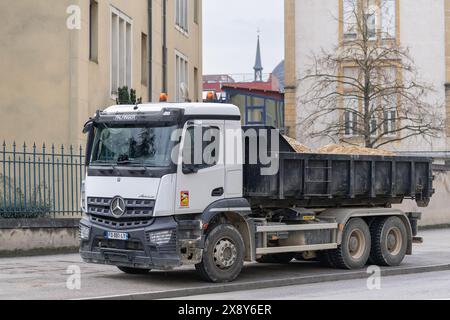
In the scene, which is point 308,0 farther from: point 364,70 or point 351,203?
point 351,203

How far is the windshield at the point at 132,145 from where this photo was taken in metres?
14.6

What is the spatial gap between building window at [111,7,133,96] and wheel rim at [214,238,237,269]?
12.1 meters

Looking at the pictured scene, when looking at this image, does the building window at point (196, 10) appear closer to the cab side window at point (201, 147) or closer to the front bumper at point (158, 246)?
the cab side window at point (201, 147)

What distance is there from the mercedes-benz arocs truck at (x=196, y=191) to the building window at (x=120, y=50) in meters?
11.1

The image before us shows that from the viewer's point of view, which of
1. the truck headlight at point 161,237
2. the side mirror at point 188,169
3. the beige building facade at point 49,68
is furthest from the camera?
the beige building facade at point 49,68

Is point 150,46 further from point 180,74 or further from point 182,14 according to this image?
point 182,14

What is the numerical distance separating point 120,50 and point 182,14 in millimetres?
7891

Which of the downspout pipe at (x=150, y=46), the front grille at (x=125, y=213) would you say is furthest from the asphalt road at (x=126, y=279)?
the downspout pipe at (x=150, y=46)

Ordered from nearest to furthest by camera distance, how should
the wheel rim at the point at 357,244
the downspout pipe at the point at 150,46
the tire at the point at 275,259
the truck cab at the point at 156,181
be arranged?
the truck cab at the point at 156,181
the wheel rim at the point at 357,244
the tire at the point at 275,259
the downspout pipe at the point at 150,46

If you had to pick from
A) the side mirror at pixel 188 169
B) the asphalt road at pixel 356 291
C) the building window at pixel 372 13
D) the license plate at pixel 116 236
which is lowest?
the asphalt road at pixel 356 291

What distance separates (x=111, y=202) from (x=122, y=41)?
43.5ft
